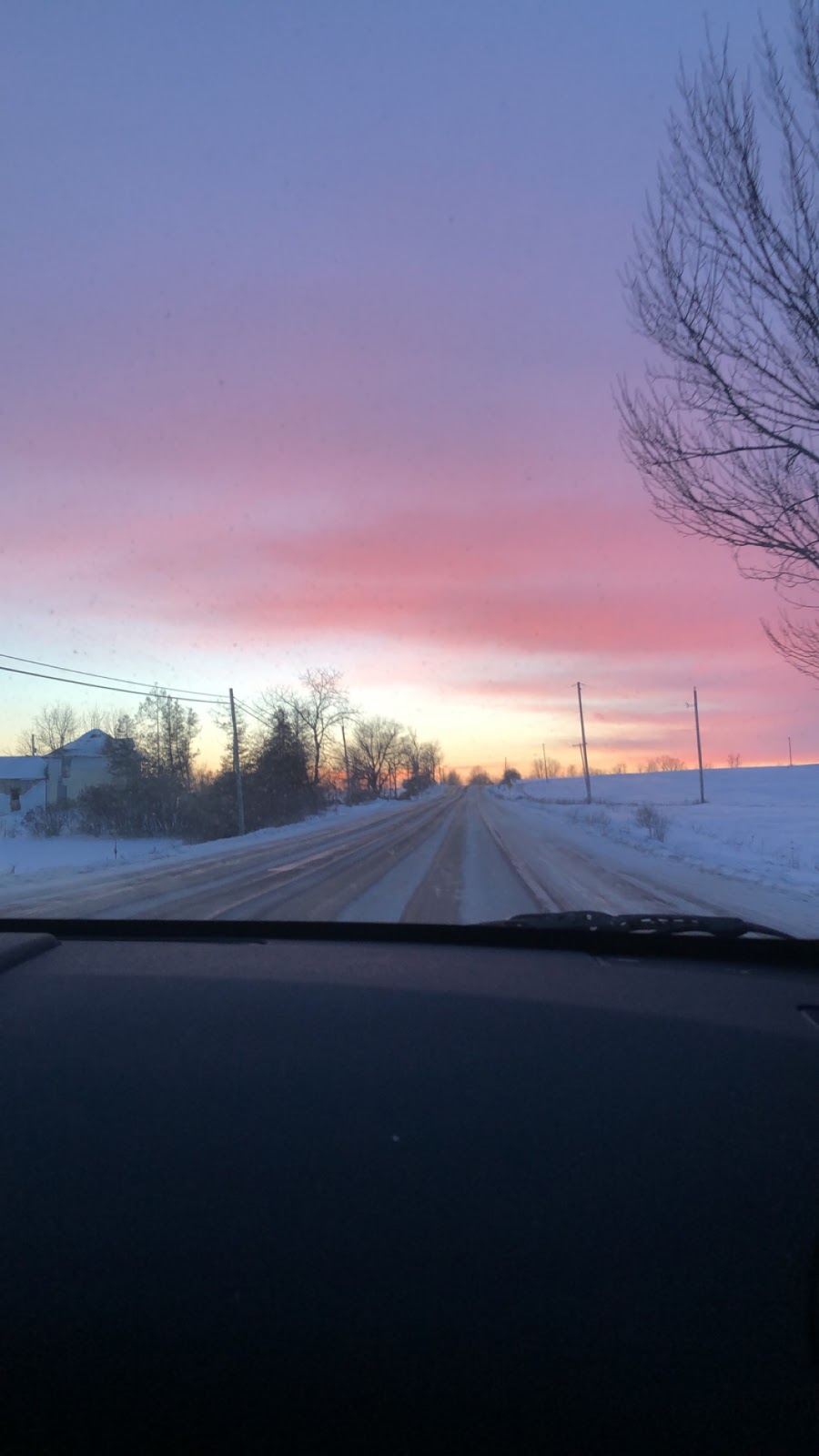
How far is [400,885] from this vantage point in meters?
10.7

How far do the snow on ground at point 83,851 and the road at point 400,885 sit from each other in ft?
0.87

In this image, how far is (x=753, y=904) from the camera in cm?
1000

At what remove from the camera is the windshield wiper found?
3.83 m

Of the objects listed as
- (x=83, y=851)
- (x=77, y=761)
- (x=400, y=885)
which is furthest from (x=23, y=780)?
(x=400, y=885)

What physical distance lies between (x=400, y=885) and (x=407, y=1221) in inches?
351

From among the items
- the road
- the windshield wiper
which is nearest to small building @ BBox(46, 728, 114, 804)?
the road

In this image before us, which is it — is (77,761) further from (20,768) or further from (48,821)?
(48,821)

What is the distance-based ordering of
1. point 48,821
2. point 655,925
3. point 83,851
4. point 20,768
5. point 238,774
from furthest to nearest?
point 20,768
point 238,774
point 48,821
point 83,851
point 655,925

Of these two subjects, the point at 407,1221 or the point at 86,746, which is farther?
the point at 86,746

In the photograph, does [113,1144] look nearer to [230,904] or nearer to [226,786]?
[230,904]

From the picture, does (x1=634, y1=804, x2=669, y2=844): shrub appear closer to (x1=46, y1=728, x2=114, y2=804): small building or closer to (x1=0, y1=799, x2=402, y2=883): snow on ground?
(x1=0, y1=799, x2=402, y2=883): snow on ground

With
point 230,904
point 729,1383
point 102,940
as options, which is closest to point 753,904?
point 230,904

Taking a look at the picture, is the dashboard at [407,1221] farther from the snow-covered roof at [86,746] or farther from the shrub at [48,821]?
the snow-covered roof at [86,746]

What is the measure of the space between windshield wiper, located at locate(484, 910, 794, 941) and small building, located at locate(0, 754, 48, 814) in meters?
24.7
